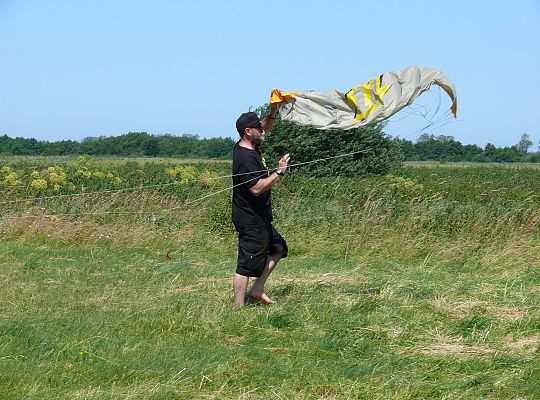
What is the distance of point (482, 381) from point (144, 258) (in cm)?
607

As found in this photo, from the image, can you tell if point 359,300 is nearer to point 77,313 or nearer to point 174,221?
point 77,313

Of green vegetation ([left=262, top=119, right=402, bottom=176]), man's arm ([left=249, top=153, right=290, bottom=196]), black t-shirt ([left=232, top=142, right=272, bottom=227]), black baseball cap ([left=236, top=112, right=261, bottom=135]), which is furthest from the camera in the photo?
green vegetation ([left=262, top=119, right=402, bottom=176])

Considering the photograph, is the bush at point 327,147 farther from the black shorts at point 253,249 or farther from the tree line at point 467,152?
the tree line at point 467,152

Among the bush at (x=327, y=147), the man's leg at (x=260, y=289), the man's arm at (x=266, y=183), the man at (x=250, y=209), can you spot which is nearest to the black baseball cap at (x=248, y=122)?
the man at (x=250, y=209)

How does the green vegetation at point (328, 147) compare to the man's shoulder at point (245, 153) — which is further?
the green vegetation at point (328, 147)

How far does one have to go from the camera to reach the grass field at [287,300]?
5.34 metres

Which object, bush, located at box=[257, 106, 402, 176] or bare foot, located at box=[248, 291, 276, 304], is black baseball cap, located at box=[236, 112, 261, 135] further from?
bush, located at box=[257, 106, 402, 176]

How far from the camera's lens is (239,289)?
24.3 feet

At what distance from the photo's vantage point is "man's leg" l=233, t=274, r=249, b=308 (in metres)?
7.39

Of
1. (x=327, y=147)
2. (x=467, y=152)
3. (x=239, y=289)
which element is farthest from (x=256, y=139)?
(x=467, y=152)

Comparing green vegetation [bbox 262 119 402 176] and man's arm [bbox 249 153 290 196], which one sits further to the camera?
green vegetation [bbox 262 119 402 176]

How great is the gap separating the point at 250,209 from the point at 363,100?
156cm

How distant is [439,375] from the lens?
5.46 metres

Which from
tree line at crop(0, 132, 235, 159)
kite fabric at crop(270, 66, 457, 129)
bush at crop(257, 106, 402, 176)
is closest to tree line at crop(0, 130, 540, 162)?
tree line at crop(0, 132, 235, 159)
